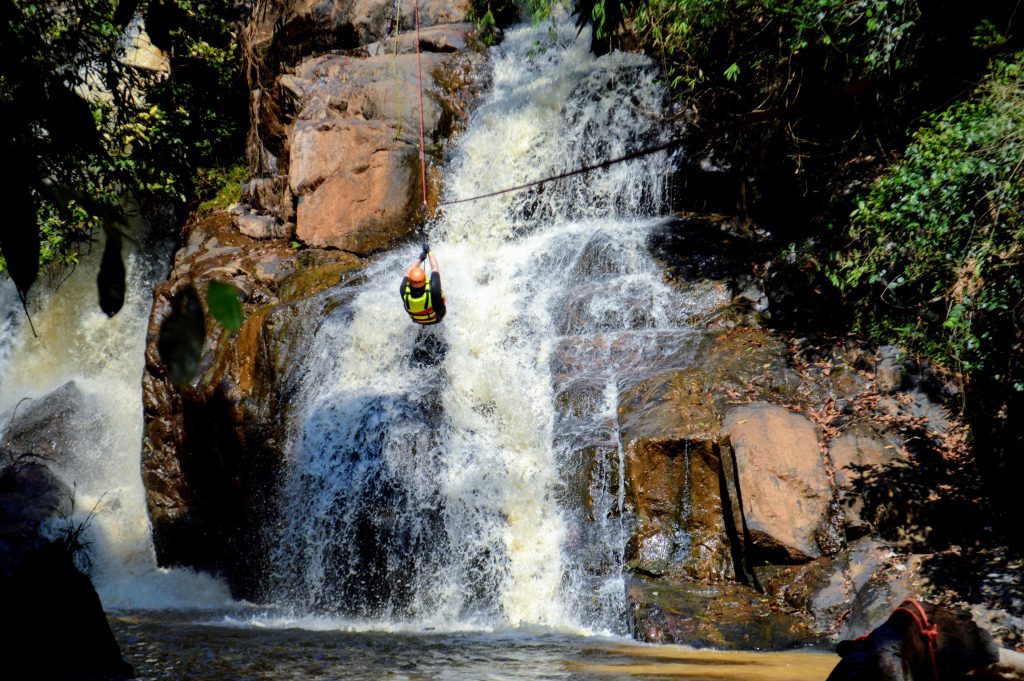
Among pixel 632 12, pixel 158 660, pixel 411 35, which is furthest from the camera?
pixel 411 35

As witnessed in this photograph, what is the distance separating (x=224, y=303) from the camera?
121cm

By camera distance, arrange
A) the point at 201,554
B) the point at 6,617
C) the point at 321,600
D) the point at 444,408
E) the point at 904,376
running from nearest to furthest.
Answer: the point at 6,617, the point at 904,376, the point at 321,600, the point at 444,408, the point at 201,554

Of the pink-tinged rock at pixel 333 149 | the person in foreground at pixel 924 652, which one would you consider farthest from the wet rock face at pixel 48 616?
the pink-tinged rock at pixel 333 149

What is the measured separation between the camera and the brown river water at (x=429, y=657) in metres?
5.14

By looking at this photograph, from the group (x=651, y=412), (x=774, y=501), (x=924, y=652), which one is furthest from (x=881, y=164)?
(x=924, y=652)

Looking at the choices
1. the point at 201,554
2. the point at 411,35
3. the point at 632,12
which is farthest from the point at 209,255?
the point at 632,12

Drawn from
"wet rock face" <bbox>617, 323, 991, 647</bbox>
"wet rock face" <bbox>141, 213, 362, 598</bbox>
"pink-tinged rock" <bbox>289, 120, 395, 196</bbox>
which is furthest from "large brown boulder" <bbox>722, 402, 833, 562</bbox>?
"pink-tinged rock" <bbox>289, 120, 395, 196</bbox>

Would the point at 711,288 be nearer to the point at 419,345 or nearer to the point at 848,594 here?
the point at 419,345

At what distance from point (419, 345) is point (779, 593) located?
523cm

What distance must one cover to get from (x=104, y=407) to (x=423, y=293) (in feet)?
22.7

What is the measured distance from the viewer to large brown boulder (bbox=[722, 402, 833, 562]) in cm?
680

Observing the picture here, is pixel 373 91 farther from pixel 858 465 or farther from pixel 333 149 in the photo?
pixel 858 465

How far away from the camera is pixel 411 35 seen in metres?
15.3

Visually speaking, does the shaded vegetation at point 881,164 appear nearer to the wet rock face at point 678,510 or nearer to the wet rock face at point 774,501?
the wet rock face at point 774,501
